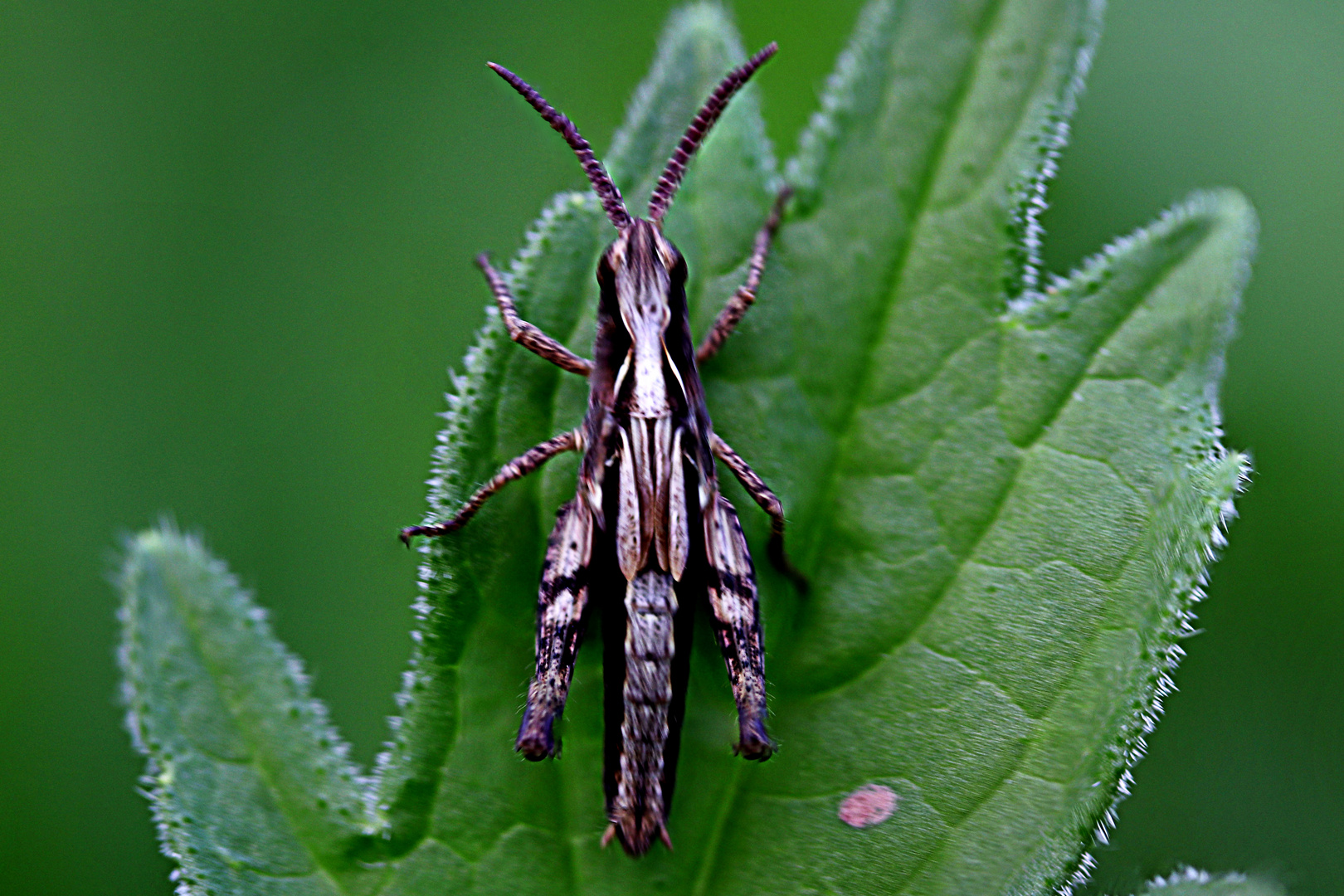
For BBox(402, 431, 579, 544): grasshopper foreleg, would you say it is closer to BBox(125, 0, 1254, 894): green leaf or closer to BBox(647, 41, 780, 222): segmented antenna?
BBox(125, 0, 1254, 894): green leaf

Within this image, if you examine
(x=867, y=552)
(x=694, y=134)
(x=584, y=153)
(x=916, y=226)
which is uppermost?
(x=584, y=153)

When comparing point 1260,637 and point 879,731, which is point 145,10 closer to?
point 879,731

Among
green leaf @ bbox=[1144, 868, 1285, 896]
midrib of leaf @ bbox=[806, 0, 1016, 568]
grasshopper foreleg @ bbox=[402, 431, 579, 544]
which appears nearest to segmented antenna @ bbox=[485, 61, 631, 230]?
grasshopper foreleg @ bbox=[402, 431, 579, 544]

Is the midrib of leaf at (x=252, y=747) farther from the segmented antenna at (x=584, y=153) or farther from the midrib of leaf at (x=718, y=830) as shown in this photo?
the segmented antenna at (x=584, y=153)

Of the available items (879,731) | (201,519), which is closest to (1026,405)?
(879,731)

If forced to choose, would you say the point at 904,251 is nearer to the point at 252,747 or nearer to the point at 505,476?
the point at 505,476

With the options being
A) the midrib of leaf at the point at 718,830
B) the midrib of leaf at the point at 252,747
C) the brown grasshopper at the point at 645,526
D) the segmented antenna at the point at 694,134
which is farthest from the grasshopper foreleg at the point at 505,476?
the midrib of leaf at the point at 718,830

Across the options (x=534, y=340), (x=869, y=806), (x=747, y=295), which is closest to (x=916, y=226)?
(x=747, y=295)
